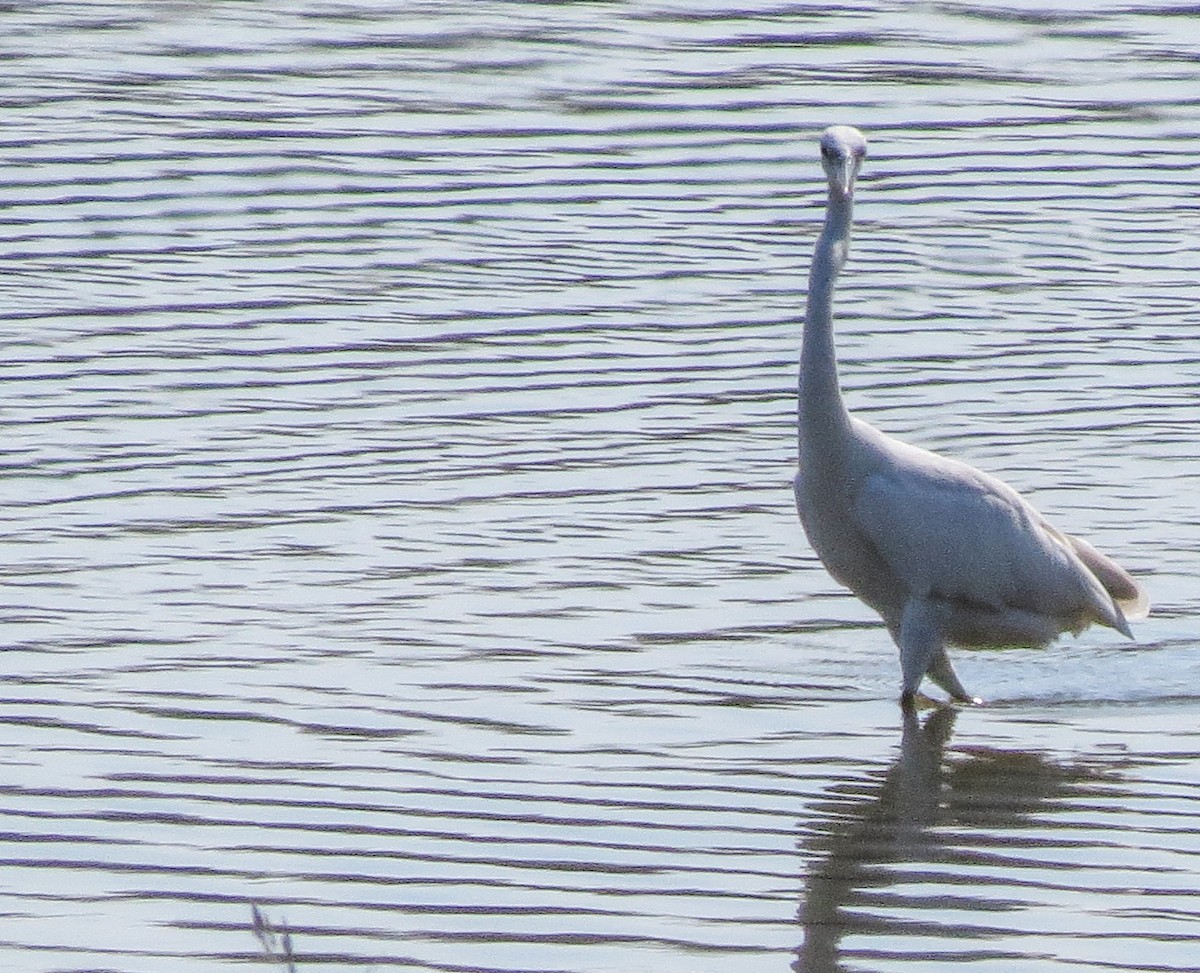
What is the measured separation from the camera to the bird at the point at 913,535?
8.56m

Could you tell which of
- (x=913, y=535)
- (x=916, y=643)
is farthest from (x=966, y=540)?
(x=916, y=643)

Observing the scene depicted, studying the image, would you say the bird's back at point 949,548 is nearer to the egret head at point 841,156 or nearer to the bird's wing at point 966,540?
the bird's wing at point 966,540

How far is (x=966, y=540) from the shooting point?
881 cm

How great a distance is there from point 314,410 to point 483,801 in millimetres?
4529

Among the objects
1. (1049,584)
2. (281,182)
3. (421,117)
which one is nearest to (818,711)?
(1049,584)

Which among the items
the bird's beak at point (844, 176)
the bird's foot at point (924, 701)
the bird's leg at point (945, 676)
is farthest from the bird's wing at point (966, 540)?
the bird's beak at point (844, 176)

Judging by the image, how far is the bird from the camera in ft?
28.1

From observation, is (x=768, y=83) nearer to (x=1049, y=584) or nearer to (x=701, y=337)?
(x=701, y=337)

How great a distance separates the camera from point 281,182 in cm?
1500

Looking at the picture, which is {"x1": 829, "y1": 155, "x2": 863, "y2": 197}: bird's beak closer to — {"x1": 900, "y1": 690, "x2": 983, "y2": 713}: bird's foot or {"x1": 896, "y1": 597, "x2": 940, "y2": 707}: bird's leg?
{"x1": 896, "y1": 597, "x2": 940, "y2": 707}: bird's leg

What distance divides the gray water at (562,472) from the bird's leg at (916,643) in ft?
0.45

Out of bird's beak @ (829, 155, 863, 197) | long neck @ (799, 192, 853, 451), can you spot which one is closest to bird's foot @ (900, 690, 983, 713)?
long neck @ (799, 192, 853, 451)

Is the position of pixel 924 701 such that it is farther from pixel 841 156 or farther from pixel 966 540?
pixel 841 156

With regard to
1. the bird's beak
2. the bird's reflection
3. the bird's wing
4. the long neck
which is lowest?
the bird's reflection
